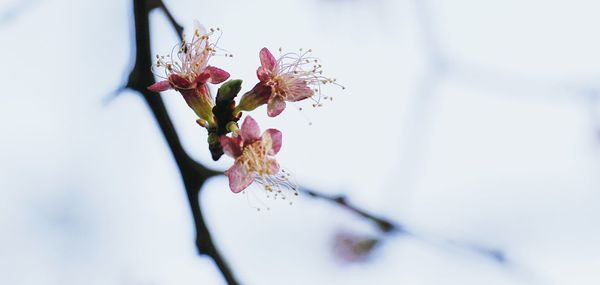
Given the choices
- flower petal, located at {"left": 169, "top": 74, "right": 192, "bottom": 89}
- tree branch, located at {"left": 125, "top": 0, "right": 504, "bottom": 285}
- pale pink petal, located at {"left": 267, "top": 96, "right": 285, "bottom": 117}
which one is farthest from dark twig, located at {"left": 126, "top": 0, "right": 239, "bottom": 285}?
pale pink petal, located at {"left": 267, "top": 96, "right": 285, "bottom": 117}

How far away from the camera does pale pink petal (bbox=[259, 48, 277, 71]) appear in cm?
161

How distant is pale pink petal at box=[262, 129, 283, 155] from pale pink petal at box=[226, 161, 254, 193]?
84 millimetres

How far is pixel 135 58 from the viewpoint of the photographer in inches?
53.6

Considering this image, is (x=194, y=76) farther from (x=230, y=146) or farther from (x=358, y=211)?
(x=358, y=211)

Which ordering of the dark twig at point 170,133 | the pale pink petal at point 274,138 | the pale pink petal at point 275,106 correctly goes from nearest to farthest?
the dark twig at point 170,133, the pale pink petal at point 274,138, the pale pink petal at point 275,106

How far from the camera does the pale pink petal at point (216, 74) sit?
1.50m

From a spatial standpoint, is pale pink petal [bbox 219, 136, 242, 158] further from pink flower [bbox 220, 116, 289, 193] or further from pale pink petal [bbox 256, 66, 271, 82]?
pale pink petal [bbox 256, 66, 271, 82]

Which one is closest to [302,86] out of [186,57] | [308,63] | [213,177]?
[308,63]

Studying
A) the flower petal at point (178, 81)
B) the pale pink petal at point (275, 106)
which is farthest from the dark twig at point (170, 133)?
the pale pink petal at point (275, 106)

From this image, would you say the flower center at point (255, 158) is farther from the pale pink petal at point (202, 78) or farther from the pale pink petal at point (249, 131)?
the pale pink petal at point (202, 78)

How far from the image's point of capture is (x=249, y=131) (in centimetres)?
143

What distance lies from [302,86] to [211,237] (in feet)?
1.71

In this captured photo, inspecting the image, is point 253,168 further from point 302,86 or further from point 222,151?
point 302,86

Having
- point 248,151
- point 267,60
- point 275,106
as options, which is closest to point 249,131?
point 248,151
